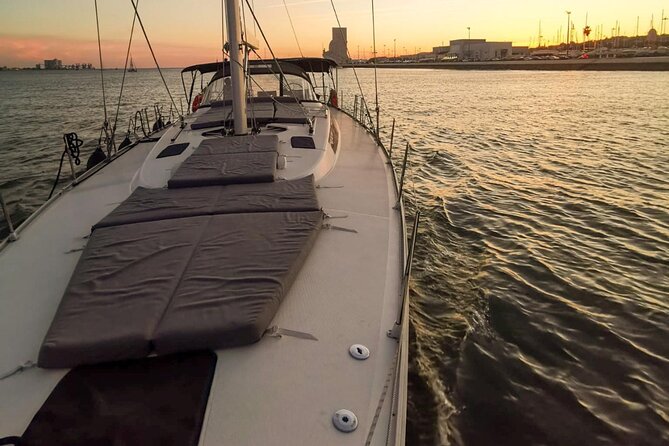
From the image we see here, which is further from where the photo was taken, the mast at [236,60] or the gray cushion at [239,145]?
the mast at [236,60]

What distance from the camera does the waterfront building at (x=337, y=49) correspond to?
12.9 metres

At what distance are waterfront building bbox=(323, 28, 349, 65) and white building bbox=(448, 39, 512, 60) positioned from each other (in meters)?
165

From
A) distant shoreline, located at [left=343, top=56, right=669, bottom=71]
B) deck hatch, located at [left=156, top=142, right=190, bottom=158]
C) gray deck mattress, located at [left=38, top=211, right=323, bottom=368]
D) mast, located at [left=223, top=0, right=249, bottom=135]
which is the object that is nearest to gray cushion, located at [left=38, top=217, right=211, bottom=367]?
gray deck mattress, located at [left=38, top=211, right=323, bottom=368]

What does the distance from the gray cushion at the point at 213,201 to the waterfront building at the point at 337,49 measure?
28.3 ft

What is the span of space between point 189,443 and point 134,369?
0.70m

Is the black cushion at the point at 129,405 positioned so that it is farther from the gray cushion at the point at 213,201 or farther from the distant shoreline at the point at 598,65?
the distant shoreline at the point at 598,65

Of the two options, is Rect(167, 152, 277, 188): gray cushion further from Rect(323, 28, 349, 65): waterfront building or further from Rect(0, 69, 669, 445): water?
Rect(323, 28, 349, 65): waterfront building

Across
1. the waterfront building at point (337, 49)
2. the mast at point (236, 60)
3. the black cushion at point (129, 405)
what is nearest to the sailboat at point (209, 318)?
the black cushion at point (129, 405)

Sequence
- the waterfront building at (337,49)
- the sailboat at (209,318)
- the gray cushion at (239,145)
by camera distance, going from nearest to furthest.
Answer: the sailboat at (209,318) → the gray cushion at (239,145) → the waterfront building at (337,49)

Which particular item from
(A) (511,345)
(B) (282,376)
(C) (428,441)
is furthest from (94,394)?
(A) (511,345)

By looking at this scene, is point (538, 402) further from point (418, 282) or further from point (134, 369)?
point (134, 369)

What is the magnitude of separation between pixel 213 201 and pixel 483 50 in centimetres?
18515

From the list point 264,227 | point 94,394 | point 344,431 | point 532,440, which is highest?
point 264,227

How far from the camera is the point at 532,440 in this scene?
12.8 feet
